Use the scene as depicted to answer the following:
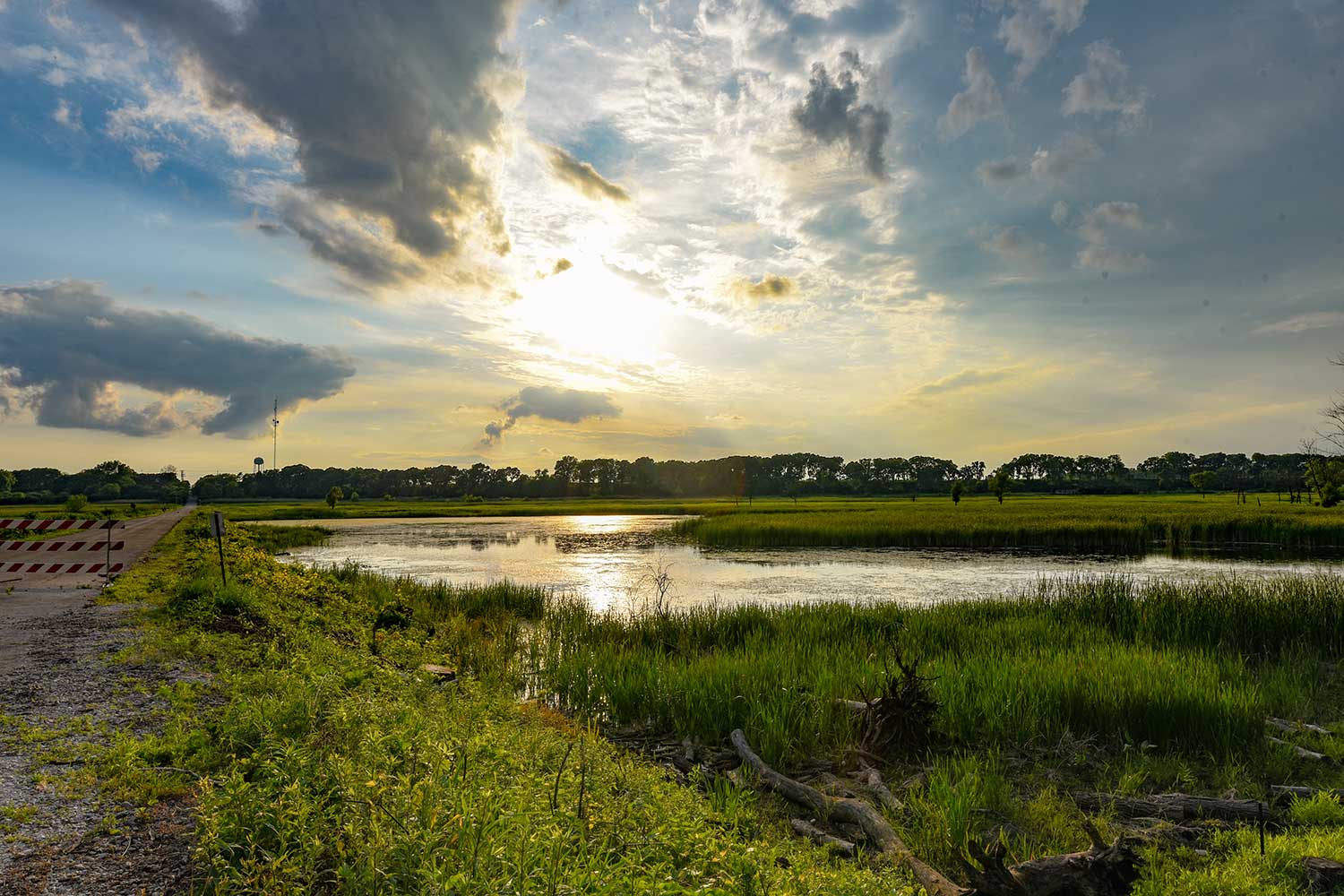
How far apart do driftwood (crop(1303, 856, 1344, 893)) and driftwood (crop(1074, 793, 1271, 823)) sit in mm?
1625

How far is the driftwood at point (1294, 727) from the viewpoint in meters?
9.12

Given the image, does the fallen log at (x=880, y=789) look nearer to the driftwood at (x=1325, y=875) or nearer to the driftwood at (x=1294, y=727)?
the driftwood at (x=1325, y=875)

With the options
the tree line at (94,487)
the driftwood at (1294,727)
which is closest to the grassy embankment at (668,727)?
the driftwood at (1294,727)

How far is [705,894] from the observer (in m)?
3.35

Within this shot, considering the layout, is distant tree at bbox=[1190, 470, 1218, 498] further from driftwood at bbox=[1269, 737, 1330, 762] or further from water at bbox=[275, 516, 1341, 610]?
driftwood at bbox=[1269, 737, 1330, 762]

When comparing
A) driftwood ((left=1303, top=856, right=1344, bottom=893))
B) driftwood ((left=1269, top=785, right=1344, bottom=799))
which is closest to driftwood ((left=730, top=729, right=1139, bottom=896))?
driftwood ((left=1303, top=856, right=1344, bottom=893))

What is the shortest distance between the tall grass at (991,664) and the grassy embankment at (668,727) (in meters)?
0.06

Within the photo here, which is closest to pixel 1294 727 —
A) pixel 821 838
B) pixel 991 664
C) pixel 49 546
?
pixel 991 664

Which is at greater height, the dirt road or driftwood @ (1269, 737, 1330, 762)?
the dirt road

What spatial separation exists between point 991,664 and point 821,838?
19.5ft

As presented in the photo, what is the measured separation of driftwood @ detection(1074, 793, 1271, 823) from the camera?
6844 mm

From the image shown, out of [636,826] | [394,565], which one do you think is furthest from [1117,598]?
[394,565]

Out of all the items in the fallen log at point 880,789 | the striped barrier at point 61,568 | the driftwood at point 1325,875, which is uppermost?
the striped barrier at point 61,568

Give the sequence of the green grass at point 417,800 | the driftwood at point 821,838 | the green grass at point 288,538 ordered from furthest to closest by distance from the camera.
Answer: the green grass at point 288,538 → the driftwood at point 821,838 → the green grass at point 417,800
